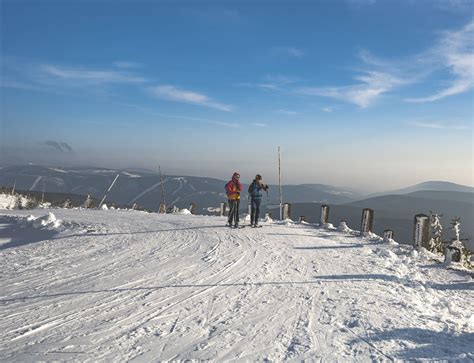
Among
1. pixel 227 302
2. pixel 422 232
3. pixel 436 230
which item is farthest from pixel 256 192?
pixel 436 230

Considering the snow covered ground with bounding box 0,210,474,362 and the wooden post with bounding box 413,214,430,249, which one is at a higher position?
the wooden post with bounding box 413,214,430,249

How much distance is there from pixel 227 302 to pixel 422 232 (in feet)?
30.4

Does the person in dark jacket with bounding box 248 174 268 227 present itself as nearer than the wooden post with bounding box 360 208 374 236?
Yes

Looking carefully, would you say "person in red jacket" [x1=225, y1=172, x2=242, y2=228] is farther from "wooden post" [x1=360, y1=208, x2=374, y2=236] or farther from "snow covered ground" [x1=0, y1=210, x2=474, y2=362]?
"wooden post" [x1=360, y1=208, x2=374, y2=236]

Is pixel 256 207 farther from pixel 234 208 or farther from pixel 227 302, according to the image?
pixel 227 302

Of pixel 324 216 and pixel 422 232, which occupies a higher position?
pixel 422 232

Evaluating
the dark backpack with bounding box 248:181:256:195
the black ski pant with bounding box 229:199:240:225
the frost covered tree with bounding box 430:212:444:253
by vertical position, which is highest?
the dark backpack with bounding box 248:181:256:195

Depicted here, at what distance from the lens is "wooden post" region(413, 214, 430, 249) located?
1327 cm

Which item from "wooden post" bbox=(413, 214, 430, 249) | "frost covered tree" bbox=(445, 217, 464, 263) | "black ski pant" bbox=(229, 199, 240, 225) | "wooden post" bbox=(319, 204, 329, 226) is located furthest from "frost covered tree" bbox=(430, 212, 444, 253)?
"black ski pant" bbox=(229, 199, 240, 225)

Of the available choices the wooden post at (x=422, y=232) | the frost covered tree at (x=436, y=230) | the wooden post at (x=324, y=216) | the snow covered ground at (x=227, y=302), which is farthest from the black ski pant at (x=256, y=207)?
the frost covered tree at (x=436, y=230)

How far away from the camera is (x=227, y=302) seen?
6938mm

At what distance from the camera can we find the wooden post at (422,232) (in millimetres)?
13266

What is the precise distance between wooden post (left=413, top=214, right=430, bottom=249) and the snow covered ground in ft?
3.06

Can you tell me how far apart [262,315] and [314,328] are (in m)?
0.91
